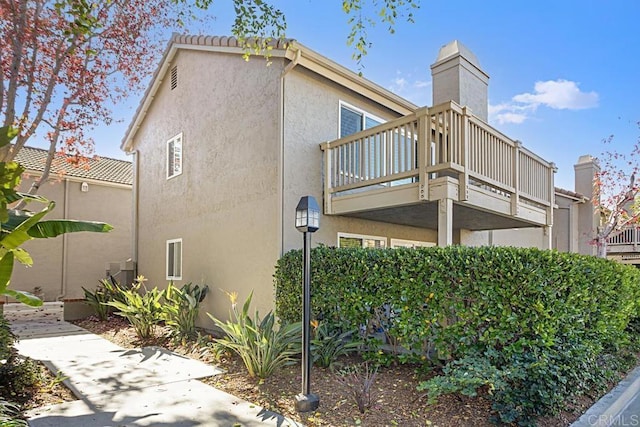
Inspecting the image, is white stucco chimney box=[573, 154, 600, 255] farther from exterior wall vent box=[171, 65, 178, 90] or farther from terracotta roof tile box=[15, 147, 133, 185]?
terracotta roof tile box=[15, 147, 133, 185]

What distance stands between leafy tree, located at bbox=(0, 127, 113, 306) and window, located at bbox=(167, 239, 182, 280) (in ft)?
21.8

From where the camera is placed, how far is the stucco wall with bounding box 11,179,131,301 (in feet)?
49.6

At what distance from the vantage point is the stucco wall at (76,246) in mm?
15125

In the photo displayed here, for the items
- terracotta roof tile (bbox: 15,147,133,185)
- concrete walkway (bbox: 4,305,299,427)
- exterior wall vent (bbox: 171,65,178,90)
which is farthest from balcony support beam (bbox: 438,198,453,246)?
terracotta roof tile (bbox: 15,147,133,185)

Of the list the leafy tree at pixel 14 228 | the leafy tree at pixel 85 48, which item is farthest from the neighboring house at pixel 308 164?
the leafy tree at pixel 14 228

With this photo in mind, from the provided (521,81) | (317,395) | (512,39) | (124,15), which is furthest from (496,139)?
(124,15)

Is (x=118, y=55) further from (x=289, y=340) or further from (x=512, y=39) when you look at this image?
(x=512, y=39)

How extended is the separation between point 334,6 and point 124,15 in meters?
5.30

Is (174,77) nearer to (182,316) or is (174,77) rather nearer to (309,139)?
(309,139)

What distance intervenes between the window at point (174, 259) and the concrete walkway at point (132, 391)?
2.89 m

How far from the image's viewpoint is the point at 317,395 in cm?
517

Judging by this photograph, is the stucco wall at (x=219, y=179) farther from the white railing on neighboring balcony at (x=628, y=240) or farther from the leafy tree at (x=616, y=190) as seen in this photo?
the white railing on neighboring balcony at (x=628, y=240)

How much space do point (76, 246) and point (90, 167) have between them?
359 centimetres

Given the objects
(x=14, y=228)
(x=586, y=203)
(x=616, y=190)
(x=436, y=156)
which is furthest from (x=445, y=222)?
(x=586, y=203)
